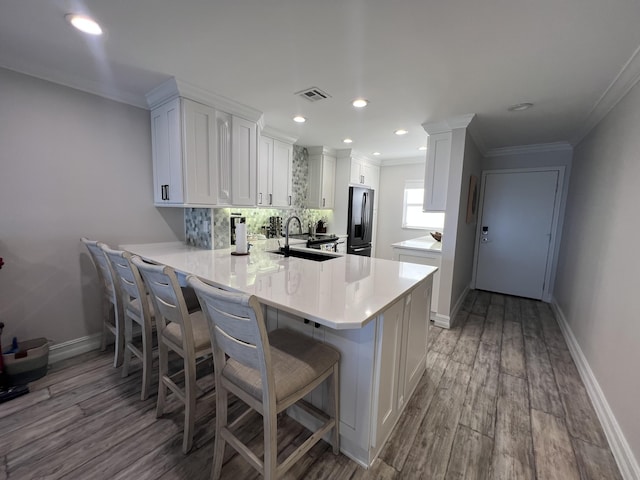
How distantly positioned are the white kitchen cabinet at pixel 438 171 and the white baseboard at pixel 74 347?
375 cm

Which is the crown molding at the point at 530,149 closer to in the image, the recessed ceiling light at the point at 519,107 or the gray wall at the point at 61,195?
the recessed ceiling light at the point at 519,107

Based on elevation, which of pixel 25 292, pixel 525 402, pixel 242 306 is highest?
pixel 242 306

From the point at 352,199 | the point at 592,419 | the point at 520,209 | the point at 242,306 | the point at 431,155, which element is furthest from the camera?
the point at 352,199

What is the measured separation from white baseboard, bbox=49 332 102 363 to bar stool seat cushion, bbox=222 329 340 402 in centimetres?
208

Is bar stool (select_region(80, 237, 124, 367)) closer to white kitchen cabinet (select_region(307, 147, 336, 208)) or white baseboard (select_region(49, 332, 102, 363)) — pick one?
white baseboard (select_region(49, 332, 102, 363))

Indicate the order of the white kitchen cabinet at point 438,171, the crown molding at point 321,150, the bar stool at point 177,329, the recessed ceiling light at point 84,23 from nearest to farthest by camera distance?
the bar stool at point 177,329 < the recessed ceiling light at point 84,23 < the white kitchen cabinet at point 438,171 < the crown molding at point 321,150

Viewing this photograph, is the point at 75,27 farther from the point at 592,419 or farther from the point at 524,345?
the point at 524,345

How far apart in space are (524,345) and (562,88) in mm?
2415

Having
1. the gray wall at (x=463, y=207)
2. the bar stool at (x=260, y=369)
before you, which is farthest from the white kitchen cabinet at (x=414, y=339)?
the gray wall at (x=463, y=207)

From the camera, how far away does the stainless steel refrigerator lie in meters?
4.77

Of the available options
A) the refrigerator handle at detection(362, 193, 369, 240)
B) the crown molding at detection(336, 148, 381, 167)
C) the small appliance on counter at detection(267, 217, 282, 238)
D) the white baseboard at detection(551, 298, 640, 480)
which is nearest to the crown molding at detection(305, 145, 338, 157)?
the crown molding at detection(336, 148, 381, 167)

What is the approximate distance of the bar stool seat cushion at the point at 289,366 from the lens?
3.89 feet

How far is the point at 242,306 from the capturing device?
38.9 inches

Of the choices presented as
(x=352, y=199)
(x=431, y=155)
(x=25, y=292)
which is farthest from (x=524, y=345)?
(x=25, y=292)
